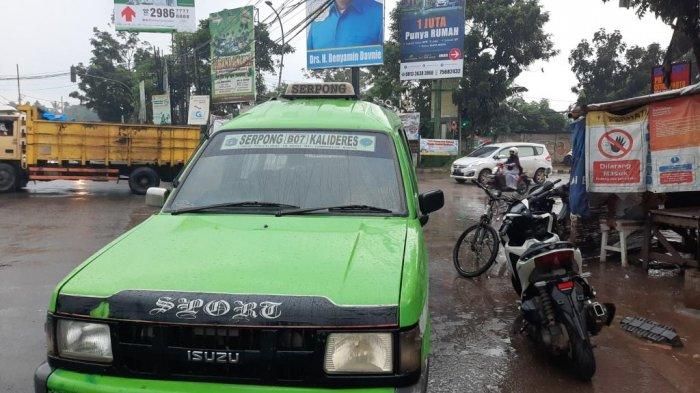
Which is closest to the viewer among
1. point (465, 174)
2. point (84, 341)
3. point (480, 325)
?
point (84, 341)

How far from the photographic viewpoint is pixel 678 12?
933 cm

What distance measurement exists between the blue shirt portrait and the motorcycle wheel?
909 inches

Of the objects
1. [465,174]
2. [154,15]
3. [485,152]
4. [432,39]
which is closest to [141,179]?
[465,174]

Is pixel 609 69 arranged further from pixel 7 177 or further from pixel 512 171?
pixel 7 177

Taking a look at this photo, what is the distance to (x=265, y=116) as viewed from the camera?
3951mm

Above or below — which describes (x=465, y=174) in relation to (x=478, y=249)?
above

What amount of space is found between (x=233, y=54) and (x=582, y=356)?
28900 mm

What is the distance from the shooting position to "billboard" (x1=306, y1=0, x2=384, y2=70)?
25391 mm

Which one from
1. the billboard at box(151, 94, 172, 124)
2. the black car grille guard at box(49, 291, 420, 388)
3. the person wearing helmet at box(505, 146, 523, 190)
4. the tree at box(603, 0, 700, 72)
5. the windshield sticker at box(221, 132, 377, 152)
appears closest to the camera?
the black car grille guard at box(49, 291, 420, 388)

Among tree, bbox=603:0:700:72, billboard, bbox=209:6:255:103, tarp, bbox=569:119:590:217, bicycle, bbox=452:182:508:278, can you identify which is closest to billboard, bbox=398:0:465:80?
billboard, bbox=209:6:255:103

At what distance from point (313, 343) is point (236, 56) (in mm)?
29615

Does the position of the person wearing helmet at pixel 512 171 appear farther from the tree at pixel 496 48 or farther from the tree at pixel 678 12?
the tree at pixel 496 48

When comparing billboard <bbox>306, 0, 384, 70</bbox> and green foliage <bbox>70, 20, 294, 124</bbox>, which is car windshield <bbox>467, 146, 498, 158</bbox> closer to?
billboard <bbox>306, 0, 384, 70</bbox>

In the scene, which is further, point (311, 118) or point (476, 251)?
point (476, 251)
